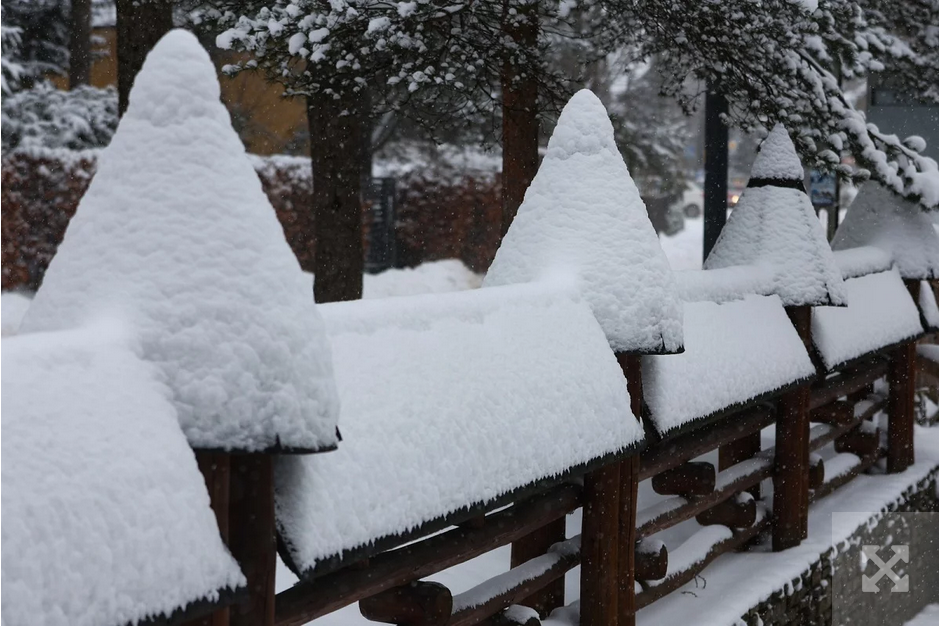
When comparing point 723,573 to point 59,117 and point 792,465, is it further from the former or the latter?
point 59,117

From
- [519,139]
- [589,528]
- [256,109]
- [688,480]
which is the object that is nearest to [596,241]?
[589,528]

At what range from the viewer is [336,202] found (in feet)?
29.1

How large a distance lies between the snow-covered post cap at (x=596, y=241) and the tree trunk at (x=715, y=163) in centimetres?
438

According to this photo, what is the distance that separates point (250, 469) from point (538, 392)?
1448mm

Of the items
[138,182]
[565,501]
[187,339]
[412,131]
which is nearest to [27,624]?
[187,339]

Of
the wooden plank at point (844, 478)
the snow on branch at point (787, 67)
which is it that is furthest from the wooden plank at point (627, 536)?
the wooden plank at point (844, 478)

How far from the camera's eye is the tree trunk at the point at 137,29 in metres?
7.80

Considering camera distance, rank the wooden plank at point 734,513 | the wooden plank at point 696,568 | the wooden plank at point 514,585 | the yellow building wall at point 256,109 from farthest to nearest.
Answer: the yellow building wall at point 256,109, the wooden plank at point 734,513, the wooden plank at point 696,568, the wooden plank at point 514,585

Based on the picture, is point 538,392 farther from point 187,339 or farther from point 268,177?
point 268,177

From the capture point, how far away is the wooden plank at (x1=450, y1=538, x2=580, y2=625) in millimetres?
4340

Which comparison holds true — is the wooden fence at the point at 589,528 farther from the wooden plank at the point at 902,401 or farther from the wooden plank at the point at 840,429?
the wooden plank at the point at 902,401

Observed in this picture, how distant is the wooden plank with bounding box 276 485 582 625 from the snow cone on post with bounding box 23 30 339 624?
44 centimetres

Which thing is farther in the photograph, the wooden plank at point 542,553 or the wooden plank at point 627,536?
the wooden plank at point 542,553

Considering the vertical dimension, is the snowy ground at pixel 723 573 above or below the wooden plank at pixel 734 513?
below
